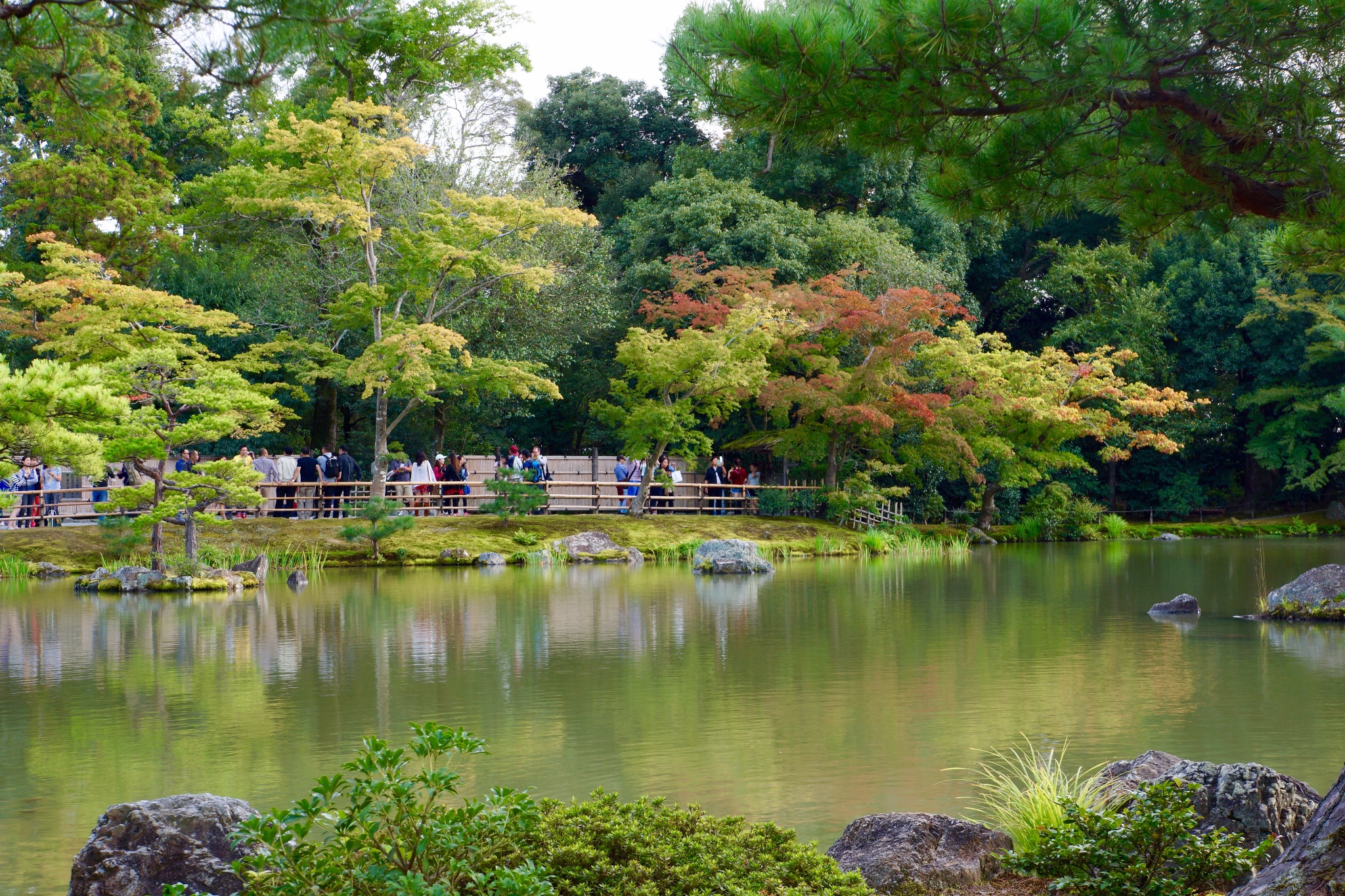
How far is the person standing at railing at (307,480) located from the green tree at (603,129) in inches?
519

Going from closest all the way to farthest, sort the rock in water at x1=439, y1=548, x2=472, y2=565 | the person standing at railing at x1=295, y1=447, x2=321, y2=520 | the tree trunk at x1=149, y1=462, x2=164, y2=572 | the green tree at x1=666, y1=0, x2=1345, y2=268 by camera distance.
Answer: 1. the green tree at x1=666, y1=0, x2=1345, y2=268
2. the tree trunk at x1=149, y1=462, x2=164, y2=572
3. the rock in water at x1=439, y1=548, x2=472, y2=565
4. the person standing at railing at x1=295, y1=447, x2=321, y2=520

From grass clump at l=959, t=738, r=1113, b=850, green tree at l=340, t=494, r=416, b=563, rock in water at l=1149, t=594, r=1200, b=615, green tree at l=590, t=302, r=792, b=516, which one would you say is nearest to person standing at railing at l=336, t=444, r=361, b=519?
green tree at l=340, t=494, r=416, b=563

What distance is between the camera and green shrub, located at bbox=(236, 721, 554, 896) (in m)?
2.89

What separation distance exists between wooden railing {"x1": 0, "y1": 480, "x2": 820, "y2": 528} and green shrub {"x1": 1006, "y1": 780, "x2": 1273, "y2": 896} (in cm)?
1640

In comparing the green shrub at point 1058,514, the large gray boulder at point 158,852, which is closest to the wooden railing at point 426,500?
the green shrub at point 1058,514

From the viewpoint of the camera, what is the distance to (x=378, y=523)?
1845 centimetres

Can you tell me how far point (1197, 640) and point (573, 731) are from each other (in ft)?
19.5

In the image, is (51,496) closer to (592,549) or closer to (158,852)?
(592,549)

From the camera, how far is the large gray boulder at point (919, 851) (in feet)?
12.1

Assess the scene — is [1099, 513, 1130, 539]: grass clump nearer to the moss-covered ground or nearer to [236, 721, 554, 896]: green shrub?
the moss-covered ground

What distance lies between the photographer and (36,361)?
690 centimetres

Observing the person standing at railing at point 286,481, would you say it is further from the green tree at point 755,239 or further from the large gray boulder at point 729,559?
the green tree at point 755,239

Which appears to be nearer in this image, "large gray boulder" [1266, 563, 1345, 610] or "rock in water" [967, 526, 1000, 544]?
"large gray boulder" [1266, 563, 1345, 610]

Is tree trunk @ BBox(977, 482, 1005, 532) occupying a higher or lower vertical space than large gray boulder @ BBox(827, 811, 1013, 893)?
higher
